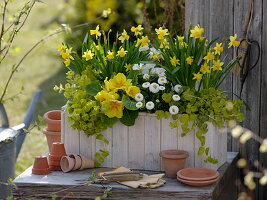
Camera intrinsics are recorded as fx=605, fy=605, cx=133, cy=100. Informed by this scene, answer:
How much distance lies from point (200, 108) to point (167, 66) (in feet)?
0.93

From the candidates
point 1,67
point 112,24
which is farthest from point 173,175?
point 1,67

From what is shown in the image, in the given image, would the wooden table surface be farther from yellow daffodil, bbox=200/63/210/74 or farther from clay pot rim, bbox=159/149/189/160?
yellow daffodil, bbox=200/63/210/74

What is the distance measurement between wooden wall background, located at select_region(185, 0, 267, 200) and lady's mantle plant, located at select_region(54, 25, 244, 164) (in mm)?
502

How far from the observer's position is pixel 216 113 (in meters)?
2.98

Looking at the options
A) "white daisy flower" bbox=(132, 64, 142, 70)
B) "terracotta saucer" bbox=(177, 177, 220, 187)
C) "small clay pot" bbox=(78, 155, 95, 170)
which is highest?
"white daisy flower" bbox=(132, 64, 142, 70)

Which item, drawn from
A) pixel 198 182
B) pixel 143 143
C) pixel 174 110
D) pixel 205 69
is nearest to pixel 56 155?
pixel 143 143

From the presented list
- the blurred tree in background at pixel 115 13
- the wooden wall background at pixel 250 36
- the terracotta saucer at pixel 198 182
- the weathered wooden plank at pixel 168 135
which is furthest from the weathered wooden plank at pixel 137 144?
the blurred tree in background at pixel 115 13

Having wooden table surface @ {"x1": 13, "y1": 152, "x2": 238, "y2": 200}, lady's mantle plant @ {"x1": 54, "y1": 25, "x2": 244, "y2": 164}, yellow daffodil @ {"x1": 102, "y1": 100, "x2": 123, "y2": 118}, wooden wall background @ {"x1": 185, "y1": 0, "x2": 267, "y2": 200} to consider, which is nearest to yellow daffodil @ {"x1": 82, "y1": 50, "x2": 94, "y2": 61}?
lady's mantle plant @ {"x1": 54, "y1": 25, "x2": 244, "y2": 164}

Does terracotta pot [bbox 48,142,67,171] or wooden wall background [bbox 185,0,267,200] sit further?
wooden wall background [bbox 185,0,267,200]

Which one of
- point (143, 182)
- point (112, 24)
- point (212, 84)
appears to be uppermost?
point (112, 24)

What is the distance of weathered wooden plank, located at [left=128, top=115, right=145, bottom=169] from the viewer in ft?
9.98

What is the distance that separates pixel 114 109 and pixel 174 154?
37 centimetres

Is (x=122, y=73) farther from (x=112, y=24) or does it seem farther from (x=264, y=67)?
(x=112, y=24)

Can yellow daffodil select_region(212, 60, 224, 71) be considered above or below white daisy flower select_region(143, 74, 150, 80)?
above
